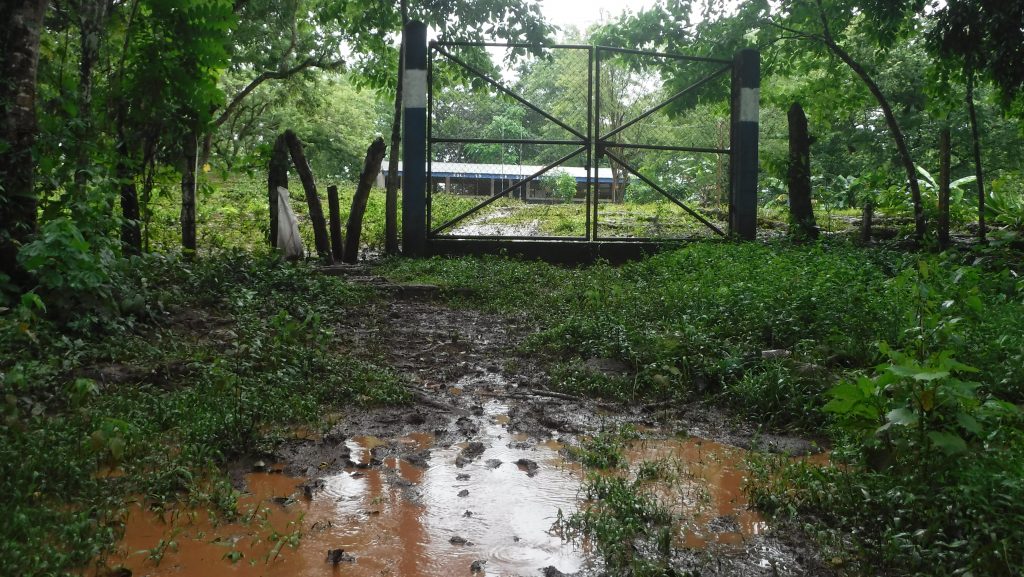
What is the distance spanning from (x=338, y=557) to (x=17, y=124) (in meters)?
4.20

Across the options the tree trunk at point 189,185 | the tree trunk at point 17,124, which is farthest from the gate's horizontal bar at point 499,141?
the tree trunk at point 17,124

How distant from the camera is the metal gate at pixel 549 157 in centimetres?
1062

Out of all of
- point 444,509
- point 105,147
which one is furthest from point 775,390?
A: point 105,147

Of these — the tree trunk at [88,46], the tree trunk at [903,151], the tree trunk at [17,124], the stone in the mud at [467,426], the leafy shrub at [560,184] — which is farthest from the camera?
the leafy shrub at [560,184]

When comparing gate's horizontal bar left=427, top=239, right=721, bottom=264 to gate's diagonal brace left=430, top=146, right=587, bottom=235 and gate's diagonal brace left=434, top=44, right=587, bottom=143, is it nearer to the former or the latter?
gate's diagonal brace left=430, top=146, right=587, bottom=235

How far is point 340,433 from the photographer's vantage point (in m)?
4.04

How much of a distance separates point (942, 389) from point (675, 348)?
2476 mm

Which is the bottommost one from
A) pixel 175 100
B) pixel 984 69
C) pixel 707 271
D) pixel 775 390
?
pixel 775 390

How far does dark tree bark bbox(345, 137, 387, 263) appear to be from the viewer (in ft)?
33.6

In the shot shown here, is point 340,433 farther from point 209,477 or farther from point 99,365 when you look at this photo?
point 99,365

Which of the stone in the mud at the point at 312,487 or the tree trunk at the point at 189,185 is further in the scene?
the tree trunk at the point at 189,185

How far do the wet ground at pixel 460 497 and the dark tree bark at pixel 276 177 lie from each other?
538 cm

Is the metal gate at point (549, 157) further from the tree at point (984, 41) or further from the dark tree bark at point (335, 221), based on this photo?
the tree at point (984, 41)

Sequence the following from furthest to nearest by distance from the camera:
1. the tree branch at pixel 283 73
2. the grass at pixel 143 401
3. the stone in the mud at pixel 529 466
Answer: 1. the tree branch at pixel 283 73
2. the stone in the mud at pixel 529 466
3. the grass at pixel 143 401
